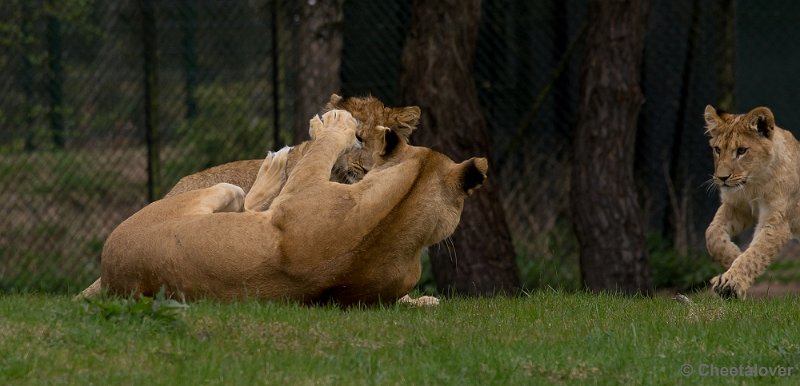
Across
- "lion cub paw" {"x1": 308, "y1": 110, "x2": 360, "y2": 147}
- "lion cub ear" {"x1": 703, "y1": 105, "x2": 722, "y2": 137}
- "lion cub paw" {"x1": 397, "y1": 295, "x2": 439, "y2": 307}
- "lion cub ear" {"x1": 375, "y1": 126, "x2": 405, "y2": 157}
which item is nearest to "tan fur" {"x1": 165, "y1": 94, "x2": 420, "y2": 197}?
"lion cub paw" {"x1": 308, "y1": 110, "x2": 360, "y2": 147}

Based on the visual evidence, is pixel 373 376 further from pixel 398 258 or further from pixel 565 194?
pixel 565 194

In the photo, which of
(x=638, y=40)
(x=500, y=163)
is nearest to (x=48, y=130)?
(x=500, y=163)

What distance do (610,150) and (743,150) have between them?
2134mm

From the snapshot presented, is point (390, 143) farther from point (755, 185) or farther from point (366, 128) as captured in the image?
point (755, 185)

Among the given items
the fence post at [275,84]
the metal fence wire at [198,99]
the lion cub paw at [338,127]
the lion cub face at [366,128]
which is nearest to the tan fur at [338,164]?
the lion cub face at [366,128]

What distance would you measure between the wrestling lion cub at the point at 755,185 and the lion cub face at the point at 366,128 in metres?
2.10

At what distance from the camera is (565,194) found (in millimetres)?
11977

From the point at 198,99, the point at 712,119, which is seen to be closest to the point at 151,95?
the point at 198,99

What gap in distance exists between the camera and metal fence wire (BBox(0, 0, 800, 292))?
11.0 m

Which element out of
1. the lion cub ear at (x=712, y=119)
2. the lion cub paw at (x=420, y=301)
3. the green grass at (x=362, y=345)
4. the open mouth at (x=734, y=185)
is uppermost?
the lion cub ear at (x=712, y=119)

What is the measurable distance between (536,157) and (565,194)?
468 mm

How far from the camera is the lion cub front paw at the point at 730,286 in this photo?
7.56 m

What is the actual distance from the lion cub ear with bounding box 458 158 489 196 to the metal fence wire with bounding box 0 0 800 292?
14.3ft

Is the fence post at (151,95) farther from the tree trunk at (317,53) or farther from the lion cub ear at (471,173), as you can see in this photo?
the lion cub ear at (471,173)
